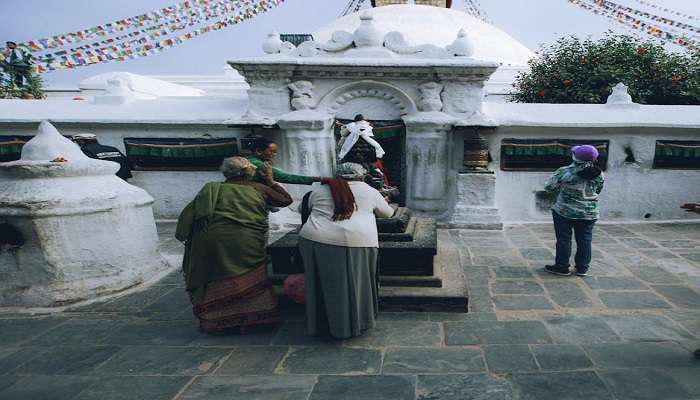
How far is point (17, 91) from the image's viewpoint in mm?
10469

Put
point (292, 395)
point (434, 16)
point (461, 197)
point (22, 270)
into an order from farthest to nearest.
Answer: point (434, 16), point (461, 197), point (22, 270), point (292, 395)

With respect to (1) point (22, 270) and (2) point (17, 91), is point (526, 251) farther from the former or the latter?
(2) point (17, 91)

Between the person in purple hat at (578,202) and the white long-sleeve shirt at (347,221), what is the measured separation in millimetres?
2363

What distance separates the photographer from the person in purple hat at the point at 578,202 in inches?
165

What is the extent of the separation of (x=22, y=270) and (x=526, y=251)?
593 cm

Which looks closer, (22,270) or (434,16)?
(22,270)

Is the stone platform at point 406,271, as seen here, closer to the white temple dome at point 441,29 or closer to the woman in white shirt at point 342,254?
the woman in white shirt at point 342,254

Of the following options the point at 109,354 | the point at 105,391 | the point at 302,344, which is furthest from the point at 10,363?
the point at 302,344

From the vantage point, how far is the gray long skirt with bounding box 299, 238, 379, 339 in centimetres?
299

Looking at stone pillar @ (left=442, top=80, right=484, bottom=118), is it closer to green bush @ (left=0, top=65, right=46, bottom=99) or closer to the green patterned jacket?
the green patterned jacket

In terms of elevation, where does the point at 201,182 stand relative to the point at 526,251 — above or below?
above

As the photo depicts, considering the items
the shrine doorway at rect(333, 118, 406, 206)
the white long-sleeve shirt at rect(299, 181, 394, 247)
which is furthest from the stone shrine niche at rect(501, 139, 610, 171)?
the white long-sleeve shirt at rect(299, 181, 394, 247)

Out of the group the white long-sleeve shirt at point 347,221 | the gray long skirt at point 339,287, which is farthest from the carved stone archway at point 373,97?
the gray long skirt at point 339,287

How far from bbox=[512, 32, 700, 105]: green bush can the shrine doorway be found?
5015mm
